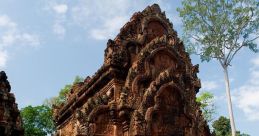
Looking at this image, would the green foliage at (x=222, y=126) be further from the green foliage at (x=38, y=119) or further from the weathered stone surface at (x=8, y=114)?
the weathered stone surface at (x=8, y=114)

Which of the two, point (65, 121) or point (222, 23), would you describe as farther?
point (222, 23)

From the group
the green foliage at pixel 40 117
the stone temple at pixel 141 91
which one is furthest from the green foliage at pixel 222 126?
the stone temple at pixel 141 91

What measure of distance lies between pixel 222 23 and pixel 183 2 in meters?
1.88

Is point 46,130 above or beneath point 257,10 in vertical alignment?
beneath

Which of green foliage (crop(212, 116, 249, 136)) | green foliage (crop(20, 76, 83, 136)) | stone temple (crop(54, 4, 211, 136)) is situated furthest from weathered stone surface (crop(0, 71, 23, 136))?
green foliage (crop(212, 116, 249, 136))

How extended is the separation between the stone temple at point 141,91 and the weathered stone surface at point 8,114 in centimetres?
134

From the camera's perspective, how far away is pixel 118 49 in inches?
379

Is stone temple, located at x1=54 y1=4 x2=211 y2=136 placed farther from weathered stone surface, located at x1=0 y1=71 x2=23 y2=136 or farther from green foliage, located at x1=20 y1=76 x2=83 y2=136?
green foliage, located at x1=20 y1=76 x2=83 y2=136

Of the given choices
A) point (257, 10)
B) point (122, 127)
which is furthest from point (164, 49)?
point (257, 10)

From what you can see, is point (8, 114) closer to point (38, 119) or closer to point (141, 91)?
point (141, 91)

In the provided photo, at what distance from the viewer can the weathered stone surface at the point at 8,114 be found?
10.9 m

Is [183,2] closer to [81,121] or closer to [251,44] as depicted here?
[251,44]

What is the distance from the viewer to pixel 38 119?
26.2m

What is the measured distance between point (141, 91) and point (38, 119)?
60.6ft
